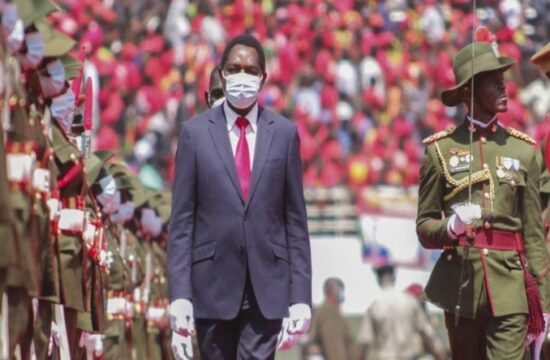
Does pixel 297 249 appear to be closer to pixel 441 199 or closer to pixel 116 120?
pixel 441 199

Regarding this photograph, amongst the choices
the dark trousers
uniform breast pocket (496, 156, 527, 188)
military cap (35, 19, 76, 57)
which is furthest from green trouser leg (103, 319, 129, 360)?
the dark trousers

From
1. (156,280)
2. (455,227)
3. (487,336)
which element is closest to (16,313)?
(455,227)

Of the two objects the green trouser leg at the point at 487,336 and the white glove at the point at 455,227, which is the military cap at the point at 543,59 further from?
the green trouser leg at the point at 487,336

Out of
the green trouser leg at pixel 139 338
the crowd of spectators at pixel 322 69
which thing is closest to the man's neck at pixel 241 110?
the green trouser leg at pixel 139 338

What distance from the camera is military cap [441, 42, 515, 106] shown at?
1163 centimetres

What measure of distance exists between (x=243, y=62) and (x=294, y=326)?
1.38 metres

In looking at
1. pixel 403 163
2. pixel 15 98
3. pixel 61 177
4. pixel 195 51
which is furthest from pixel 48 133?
pixel 195 51

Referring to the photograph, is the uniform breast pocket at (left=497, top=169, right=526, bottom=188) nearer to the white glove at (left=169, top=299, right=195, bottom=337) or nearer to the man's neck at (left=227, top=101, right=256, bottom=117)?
the man's neck at (left=227, top=101, right=256, bottom=117)

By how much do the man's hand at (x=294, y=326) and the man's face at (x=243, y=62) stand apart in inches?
48.3

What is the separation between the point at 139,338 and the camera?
1850 cm

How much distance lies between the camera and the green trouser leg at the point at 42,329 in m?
11.6

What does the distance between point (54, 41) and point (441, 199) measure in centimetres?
242

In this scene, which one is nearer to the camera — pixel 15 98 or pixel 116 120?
pixel 15 98

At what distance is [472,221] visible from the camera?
11.3 metres
